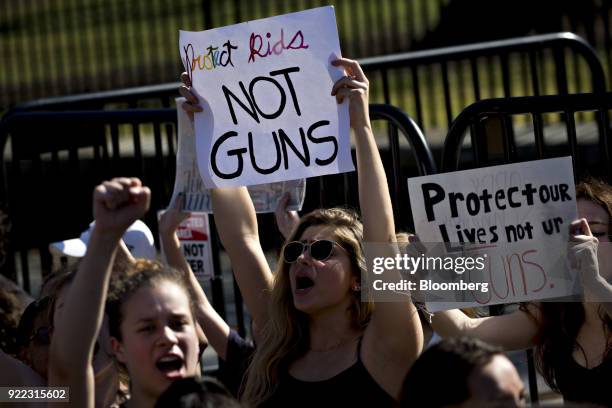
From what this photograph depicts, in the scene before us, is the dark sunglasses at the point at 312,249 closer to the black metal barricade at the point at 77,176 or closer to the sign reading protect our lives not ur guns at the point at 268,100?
the sign reading protect our lives not ur guns at the point at 268,100

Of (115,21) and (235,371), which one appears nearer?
(235,371)

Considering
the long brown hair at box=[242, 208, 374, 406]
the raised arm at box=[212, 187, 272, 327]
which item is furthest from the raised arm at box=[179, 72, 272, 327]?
the long brown hair at box=[242, 208, 374, 406]

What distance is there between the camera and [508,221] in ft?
14.8

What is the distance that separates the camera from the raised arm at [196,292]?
16.9ft

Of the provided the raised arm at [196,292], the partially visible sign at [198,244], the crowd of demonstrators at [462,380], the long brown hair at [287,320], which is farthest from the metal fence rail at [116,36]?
the crowd of demonstrators at [462,380]

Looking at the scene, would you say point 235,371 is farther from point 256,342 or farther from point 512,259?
point 512,259

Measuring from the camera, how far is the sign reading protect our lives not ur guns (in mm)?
4703

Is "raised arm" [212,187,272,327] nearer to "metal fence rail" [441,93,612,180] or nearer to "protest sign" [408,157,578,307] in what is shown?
"protest sign" [408,157,578,307]

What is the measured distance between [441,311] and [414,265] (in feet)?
0.69

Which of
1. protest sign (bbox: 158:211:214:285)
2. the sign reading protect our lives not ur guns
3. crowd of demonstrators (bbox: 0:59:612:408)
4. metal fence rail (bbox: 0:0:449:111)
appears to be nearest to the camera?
crowd of demonstrators (bbox: 0:59:612:408)

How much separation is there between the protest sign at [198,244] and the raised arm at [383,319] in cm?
204

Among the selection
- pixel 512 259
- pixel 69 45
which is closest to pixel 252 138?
pixel 512 259

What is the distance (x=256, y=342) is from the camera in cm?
502

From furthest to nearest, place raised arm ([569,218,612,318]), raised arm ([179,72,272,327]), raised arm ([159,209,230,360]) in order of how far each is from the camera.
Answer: raised arm ([159,209,230,360])
raised arm ([179,72,272,327])
raised arm ([569,218,612,318])
